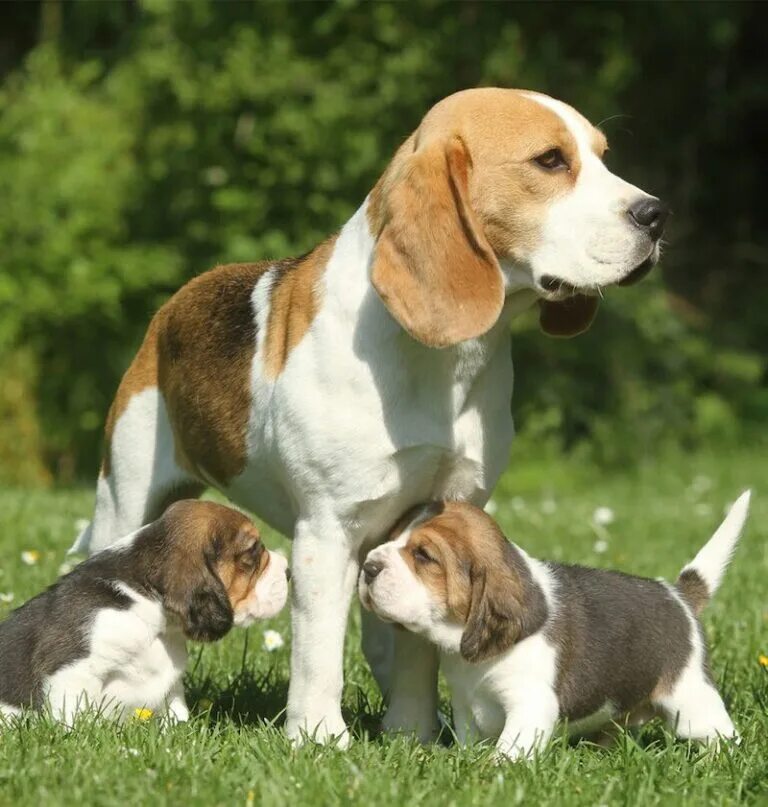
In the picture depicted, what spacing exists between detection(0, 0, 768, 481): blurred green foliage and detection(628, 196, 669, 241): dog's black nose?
10.1m

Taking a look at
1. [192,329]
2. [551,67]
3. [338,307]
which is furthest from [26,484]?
[338,307]

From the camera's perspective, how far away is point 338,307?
526 centimetres

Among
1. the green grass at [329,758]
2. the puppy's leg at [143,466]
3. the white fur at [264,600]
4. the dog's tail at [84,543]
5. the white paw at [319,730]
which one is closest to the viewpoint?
the green grass at [329,758]

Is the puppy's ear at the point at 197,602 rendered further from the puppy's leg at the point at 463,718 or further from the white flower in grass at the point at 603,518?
the white flower in grass at the point at 603,518

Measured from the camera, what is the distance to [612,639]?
5242 millimetres

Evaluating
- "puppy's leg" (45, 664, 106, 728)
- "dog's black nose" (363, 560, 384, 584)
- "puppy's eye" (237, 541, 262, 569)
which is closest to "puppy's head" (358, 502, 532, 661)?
"dog's black nose" (363, 560, 384, 584)

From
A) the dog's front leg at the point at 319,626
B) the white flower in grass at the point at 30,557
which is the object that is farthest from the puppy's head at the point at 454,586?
the white flower in grass at the point at 30,557

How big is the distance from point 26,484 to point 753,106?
1085 centimetres

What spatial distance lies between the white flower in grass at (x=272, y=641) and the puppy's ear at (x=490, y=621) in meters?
1.84

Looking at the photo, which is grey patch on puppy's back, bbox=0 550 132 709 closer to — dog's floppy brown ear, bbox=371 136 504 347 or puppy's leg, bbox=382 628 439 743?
puppy's leg, bbox=382 628 439 743

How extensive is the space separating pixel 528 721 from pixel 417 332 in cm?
133

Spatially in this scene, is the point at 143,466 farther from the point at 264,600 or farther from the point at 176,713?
the point at 176,713

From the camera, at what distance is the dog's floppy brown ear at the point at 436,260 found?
16.3ft

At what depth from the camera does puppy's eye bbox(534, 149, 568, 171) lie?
510 cm
